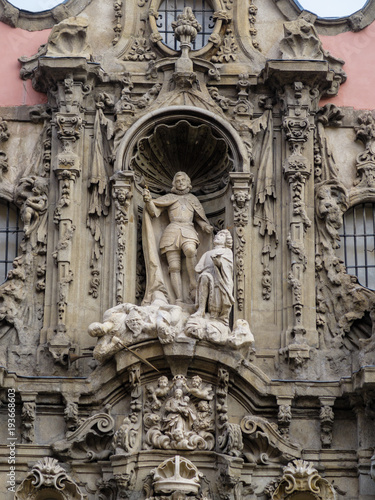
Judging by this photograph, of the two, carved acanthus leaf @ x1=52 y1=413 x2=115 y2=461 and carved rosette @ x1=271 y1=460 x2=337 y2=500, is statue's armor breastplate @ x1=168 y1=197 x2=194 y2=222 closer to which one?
carved acanthus leaf @ x1=52 y1=413 x2=115 y2=461

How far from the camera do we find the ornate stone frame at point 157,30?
64.6 feet

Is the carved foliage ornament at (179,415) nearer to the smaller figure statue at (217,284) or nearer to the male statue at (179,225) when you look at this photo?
the smaller figure statue at (217,284)

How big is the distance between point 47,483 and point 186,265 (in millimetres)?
3388

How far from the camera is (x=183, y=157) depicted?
19672 millimetres

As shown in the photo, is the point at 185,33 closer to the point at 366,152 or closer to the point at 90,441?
the point at 366,152

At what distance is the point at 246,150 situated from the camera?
62.5ft

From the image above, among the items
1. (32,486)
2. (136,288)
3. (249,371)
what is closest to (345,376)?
(249,371)

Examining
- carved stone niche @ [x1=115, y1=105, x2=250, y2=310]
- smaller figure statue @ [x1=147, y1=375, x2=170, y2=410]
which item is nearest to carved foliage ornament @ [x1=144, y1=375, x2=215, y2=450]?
smaller figure statue @ [x1=147, y1=375, x2=170, y2=410]

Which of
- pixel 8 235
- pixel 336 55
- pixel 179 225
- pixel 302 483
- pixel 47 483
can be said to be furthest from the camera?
pixel 336 55

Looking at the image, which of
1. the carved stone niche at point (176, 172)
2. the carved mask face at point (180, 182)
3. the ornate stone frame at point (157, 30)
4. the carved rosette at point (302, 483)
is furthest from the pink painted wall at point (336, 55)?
the carved rosette at point (302, 483)

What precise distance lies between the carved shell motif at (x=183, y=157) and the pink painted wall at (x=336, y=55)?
1.63 m

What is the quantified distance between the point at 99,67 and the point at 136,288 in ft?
9.95

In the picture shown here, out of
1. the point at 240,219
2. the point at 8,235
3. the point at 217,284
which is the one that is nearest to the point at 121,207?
the point at 240,219

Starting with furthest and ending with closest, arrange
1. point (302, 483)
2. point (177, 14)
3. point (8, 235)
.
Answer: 1. point (177, 14)
2. point (8, 235)
3. point (302, 483)
